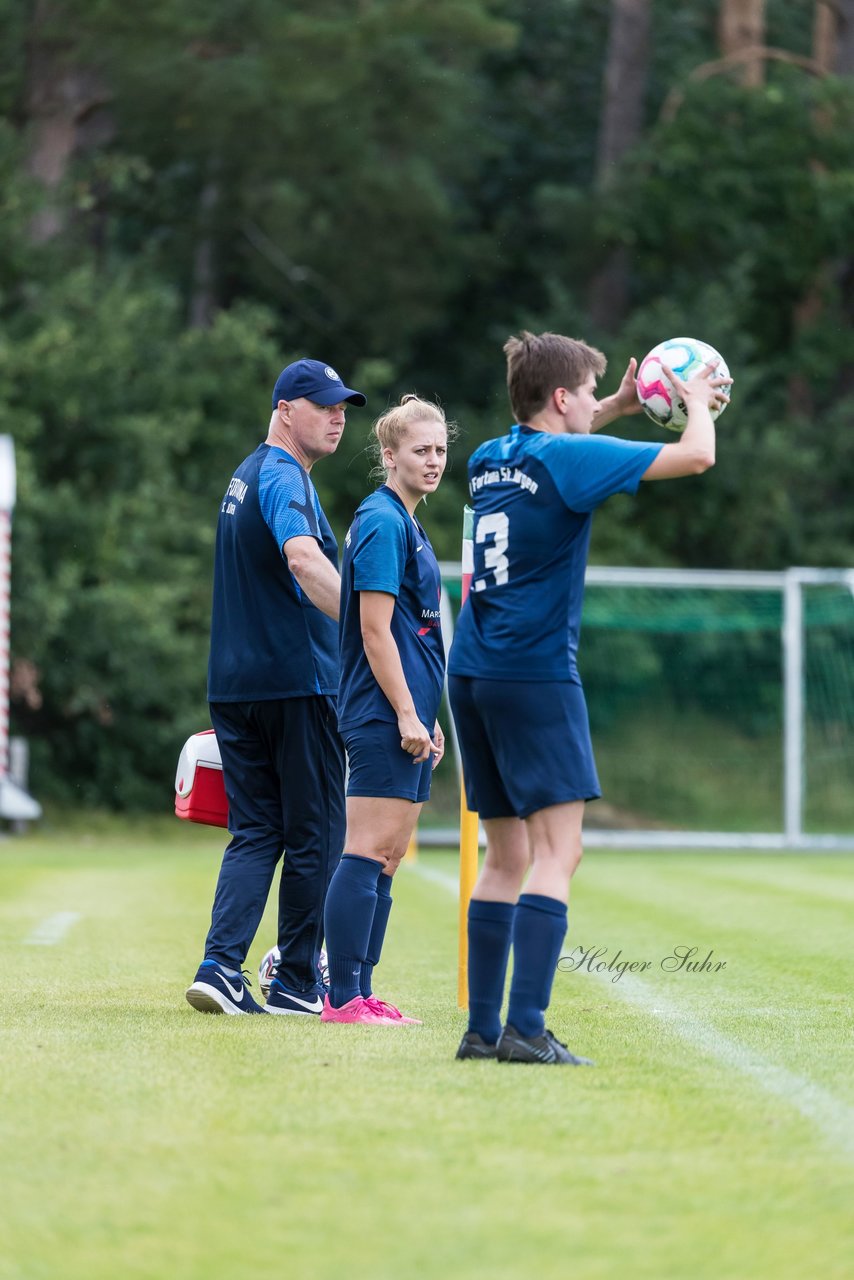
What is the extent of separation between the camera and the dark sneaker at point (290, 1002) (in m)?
6.26

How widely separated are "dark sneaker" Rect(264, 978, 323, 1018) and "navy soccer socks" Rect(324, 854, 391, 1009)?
425mm

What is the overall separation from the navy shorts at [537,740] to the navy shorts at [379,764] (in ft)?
2.45

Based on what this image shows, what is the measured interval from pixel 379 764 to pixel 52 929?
13.4ft

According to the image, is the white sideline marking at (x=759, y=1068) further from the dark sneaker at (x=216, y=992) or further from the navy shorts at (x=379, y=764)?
the dark sneaker at (x=216, y=992)

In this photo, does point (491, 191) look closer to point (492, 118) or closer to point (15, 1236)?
point (492, 118)

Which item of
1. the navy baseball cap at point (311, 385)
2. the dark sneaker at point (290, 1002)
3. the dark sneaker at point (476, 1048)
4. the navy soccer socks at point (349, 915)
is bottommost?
the dark sneaker at point (290, 1002)

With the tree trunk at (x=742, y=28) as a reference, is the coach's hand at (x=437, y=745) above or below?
below

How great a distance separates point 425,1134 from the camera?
13.3 feet

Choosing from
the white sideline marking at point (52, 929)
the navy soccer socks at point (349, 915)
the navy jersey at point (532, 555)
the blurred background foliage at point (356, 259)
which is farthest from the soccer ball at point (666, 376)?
the blurred background foliage at point (356, 259)

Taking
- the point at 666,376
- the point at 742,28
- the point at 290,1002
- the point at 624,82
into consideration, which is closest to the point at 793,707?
the point at 624,82

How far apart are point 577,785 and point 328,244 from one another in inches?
971

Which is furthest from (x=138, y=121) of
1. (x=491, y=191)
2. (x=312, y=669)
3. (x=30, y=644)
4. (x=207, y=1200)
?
(x=207, y=1200)

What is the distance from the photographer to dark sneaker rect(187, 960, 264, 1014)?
6.09 metres

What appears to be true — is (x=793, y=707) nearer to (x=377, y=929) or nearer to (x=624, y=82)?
(x=624, y=82)
